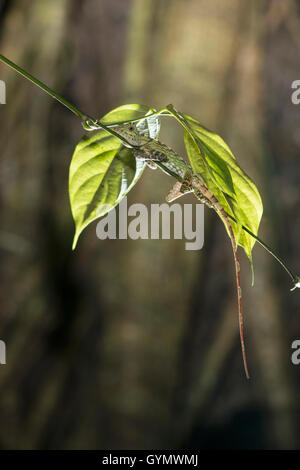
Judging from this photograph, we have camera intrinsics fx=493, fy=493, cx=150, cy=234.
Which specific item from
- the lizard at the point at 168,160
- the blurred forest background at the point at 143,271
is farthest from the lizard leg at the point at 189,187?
the blurred forest background at the point at 143,271

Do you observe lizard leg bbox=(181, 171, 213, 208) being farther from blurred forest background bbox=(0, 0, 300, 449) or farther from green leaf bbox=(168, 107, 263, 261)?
blurred forest background bbox=(0, 0, 300, 449)

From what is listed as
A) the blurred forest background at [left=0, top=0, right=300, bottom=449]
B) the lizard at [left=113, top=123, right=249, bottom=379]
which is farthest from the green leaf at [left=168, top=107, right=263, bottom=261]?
the blurred forest background at [left=0, top=0, right=300, bottom=449]

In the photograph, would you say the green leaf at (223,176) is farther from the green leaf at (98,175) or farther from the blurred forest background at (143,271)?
the blurred forest background at (143,271)

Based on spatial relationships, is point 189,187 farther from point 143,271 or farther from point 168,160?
point 143,271

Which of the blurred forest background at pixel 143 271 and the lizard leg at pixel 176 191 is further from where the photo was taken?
the blurred forest background at pixel 143 271

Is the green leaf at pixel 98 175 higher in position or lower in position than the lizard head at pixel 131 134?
lower

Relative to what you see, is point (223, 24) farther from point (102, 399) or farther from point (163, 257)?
point (102, 399)
